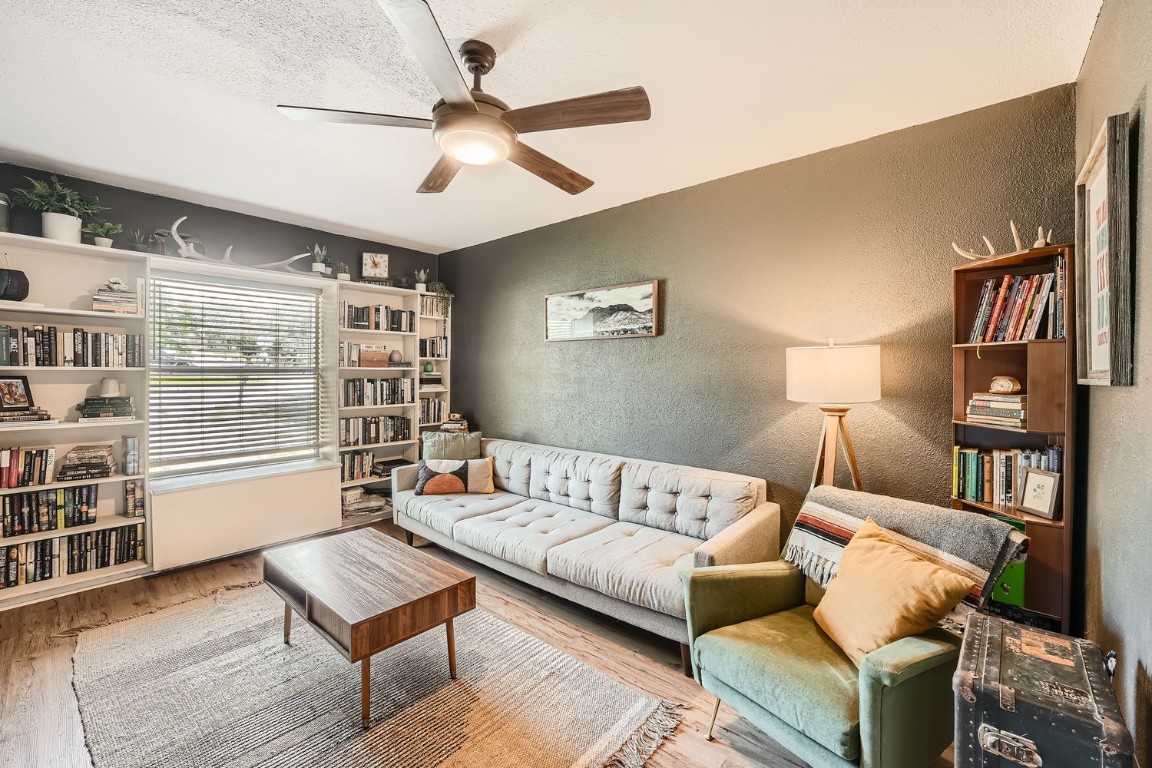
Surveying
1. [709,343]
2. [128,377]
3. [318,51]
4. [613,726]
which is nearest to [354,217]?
[128,377]

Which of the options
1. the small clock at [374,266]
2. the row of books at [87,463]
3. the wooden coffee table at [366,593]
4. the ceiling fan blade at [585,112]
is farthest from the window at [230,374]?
the ceiling fan blade at [585,112]

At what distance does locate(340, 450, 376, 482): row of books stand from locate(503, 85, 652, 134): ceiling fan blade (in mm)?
3410

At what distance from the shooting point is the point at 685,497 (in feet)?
9.41

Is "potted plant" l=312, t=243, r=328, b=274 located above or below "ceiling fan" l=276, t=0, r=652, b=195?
above

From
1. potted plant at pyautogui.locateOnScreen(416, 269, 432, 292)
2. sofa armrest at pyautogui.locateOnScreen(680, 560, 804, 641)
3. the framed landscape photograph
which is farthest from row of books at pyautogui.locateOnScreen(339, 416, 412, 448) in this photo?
sofa armrest at pyautogui.locateOnScreen(680, 560, 804, 641)

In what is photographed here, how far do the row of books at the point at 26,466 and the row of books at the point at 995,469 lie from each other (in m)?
4.81

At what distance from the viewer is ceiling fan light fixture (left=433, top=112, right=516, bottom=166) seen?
1.64 m

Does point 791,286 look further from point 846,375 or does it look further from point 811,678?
point 811,678

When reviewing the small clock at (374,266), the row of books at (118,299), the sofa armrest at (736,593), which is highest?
the small clock at (374,266)

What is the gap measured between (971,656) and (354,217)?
4.31m

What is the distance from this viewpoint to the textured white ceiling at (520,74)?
1623 millimetres

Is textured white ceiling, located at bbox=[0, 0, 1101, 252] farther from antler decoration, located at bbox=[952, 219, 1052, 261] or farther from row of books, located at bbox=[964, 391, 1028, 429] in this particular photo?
row of books, located at bbox=[964, 391, 1028, 429]

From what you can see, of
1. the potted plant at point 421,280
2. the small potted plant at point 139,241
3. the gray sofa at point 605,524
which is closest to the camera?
the gray sofa at point 605,524

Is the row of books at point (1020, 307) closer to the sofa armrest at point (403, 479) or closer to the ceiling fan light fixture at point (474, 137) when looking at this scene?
the ceiling fan light fixture at point (474, 137)
